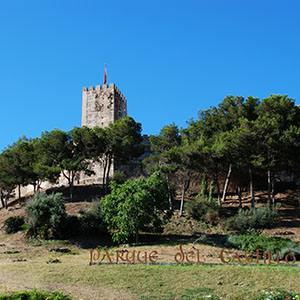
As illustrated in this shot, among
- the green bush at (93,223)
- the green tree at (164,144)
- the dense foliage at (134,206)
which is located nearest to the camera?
the dense foliage at (134,206)

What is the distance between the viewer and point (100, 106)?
47750 mm

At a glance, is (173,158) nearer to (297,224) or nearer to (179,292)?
(297,224)

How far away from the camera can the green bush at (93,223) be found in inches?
858

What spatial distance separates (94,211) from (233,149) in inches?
431

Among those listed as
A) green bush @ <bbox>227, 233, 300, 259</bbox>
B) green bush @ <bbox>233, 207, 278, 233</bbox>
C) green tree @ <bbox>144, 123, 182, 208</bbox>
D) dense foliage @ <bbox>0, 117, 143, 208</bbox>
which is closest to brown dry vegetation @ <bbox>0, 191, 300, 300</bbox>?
green bush @ <bbox>227, 233, 300, 259</bbox>

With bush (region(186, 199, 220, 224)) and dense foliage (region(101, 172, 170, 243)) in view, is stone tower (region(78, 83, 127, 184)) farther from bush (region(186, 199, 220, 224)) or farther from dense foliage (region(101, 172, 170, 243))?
dense foliage (region(101, 172, 170, 243))

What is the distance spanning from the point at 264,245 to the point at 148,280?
25.9 feet

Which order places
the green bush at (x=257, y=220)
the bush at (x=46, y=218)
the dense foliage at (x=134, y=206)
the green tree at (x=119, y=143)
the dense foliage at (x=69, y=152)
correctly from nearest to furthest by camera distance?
1. the dense foliage at (x=134, y=206)
2. the bush at (x=46, y=218)
3. the green bush at (x=257, y=220)
4. the dense foliage at (x=69, y=152)
5. the green tree at (x=119, y=143)

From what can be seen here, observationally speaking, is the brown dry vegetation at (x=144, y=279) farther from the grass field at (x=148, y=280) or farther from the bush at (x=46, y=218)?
the bush at (x=46, y=218)

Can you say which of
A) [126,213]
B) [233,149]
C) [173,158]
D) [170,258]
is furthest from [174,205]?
[170,258]

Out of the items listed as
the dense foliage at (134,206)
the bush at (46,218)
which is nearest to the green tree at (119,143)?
the bush at (46,218)

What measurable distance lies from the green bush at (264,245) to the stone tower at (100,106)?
30204mm

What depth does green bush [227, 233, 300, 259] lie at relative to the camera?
1622 centimetres

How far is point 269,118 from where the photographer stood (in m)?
28.1
